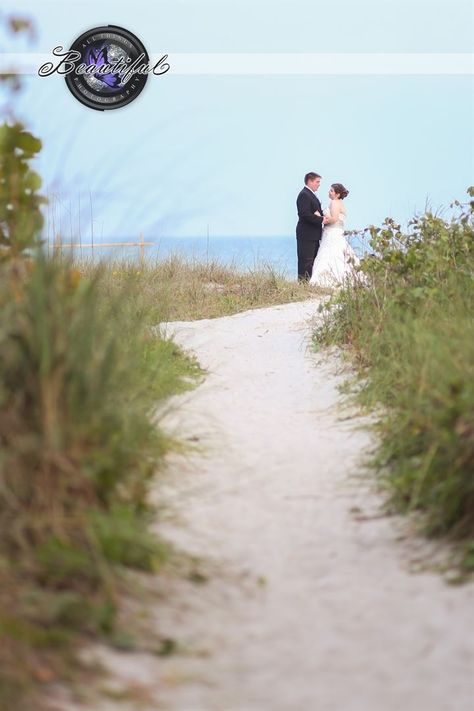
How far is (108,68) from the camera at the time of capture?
36.7ft

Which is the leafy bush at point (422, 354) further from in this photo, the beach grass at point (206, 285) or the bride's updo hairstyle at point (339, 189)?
the bride's updo hairstyle at point (339, 189)

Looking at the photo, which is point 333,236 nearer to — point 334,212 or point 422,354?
point 334,212

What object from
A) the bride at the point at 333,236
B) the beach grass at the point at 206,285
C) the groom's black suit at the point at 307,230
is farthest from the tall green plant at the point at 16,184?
the groom's black suit at the point at 307,230

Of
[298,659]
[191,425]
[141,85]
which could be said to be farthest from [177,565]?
[141,85]

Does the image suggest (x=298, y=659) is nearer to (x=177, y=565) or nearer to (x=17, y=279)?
(x=177, y=565)

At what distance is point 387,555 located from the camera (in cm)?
438

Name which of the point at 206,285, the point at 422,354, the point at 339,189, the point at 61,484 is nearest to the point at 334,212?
the point at 339,189

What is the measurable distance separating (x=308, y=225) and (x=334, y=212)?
436 millimetres

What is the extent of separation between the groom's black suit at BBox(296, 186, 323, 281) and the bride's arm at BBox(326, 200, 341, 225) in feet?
0.43

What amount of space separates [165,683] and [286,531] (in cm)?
142

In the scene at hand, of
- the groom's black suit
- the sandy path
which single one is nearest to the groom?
the groom's black suit

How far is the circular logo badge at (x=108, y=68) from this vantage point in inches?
433

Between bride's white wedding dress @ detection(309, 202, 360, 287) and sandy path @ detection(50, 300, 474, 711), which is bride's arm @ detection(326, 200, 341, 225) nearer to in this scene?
bride's white wedding dress @ detection(309, 202, 360, 287)

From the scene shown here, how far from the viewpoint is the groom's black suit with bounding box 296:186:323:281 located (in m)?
14.9
